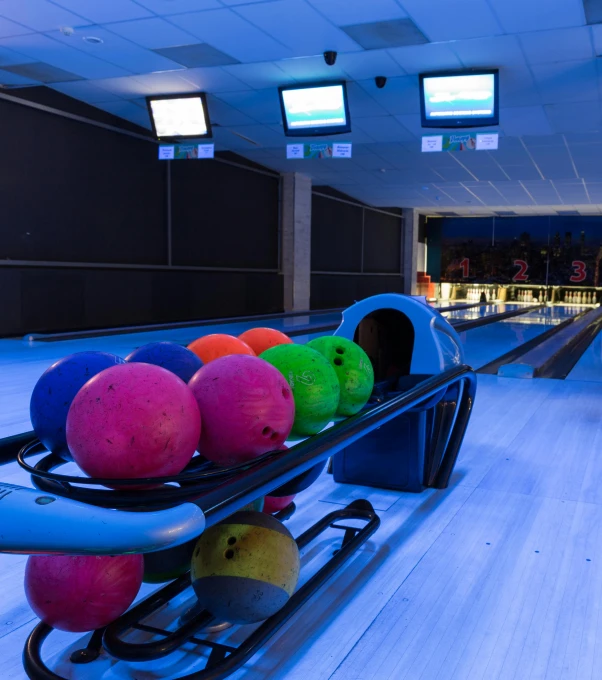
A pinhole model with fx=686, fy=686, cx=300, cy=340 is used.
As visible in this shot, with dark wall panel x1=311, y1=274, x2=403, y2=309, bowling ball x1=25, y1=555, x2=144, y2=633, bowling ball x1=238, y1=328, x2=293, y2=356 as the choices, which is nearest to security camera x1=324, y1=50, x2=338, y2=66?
bowling ball x1=238, y1=328, x2=293, y2=356

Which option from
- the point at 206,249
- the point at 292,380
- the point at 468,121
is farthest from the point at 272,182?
the point at 292,380

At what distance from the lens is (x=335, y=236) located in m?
14.9

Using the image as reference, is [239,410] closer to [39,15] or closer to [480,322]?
[39,15]

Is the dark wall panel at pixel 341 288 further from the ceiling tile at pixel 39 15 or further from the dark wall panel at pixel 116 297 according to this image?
the ceiling tile at pixel 39 15

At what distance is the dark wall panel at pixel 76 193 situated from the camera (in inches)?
291

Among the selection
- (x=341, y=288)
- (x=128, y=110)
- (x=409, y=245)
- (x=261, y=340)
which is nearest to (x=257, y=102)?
(x=128, y=110)

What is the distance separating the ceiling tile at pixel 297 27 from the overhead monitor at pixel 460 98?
1.04 meters

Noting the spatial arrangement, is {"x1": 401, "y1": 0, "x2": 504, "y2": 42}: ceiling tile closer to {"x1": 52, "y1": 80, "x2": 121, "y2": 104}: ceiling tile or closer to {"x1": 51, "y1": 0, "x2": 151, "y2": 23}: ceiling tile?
{"x1": 51, "y1": 0, "x2": 151, "y2": 23}: ceiling tile

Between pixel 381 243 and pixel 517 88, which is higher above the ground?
pixel 517 88

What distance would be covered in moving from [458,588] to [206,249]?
9.35 m

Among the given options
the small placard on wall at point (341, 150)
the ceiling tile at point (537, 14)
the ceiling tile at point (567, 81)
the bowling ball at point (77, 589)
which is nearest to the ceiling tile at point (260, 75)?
the small placard on wall at point (341, 150)

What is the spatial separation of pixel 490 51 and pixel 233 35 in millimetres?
2177

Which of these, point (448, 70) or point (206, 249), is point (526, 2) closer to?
point (448, 70)

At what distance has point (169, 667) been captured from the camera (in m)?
1.34
